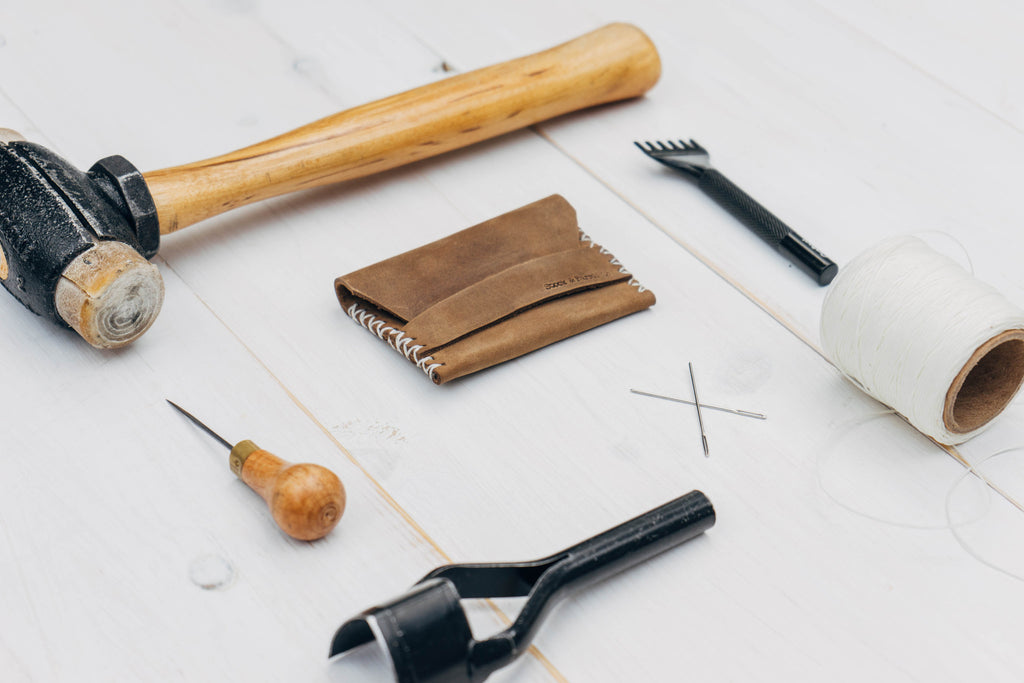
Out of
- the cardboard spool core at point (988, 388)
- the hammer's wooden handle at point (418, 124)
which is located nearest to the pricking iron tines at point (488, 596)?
the cardboard spool core at point (988, 388)

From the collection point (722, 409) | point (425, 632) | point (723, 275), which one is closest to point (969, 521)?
point (722, 409)

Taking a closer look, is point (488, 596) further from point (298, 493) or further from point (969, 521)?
point (969, 521)

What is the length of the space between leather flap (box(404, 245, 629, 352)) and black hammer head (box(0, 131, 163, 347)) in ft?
1.23

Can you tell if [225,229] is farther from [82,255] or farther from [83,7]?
[83,7]

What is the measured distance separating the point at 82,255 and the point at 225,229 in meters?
0.35

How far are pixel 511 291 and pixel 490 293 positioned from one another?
31 millimetres

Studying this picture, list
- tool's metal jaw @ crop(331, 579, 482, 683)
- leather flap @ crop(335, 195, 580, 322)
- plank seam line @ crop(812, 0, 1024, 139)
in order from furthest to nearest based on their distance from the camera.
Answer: plank seam line @ crop(812, 0, 1024, 139), leather flap @ crop(335, 195, 580, 322), tool's metal jaw @ crop(331, 579, 482, 683)

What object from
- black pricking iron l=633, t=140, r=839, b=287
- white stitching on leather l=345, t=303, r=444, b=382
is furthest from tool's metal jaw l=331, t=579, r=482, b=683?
black pricking iron l=633, t=140, r=839, b=287

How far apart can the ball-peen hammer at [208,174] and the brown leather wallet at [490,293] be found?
0.22 metres

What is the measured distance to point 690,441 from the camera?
4.81ft

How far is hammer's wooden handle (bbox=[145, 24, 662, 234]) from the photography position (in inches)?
64.4

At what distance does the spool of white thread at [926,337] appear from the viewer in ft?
4.41

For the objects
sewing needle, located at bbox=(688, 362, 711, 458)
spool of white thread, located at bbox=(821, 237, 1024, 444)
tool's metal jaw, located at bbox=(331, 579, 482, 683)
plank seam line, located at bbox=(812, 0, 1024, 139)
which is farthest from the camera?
plank seam line, located at bbox=(812, 0, 1024, 139)

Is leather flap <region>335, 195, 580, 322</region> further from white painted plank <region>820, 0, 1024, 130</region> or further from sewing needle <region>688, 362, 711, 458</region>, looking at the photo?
white painted plank <region>820, 0, 1024, 130</region>
